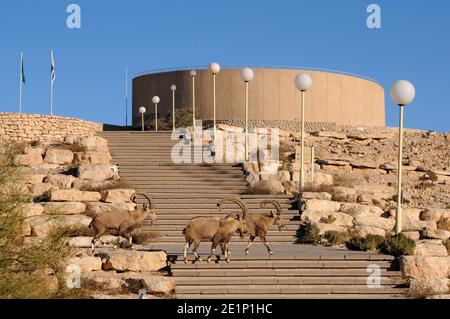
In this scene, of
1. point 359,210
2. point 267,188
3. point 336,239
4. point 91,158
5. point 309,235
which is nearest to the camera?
point 336,239

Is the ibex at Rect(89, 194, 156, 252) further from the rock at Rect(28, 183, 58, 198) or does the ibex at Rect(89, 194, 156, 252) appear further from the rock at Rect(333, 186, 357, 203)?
the rock at Rect(333, 186, 357, 203)

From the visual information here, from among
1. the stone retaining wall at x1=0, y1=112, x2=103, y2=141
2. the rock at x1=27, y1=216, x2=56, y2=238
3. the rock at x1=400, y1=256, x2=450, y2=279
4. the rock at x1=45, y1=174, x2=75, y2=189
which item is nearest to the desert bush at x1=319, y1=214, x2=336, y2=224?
the rock at x1=400, y1=256, x2=450, y2=279

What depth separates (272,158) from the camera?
108 ft

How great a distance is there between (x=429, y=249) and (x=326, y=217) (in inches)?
181

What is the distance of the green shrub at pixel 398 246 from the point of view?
64.9 ft

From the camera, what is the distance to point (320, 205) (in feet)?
82.9

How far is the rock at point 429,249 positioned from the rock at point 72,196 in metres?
9.13

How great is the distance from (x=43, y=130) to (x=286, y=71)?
14616 mm

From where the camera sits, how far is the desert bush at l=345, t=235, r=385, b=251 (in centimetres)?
2091

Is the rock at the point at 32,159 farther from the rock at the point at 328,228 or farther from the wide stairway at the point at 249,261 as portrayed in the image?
the rock at the point at 328,228

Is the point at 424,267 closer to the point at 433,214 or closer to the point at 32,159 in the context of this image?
the point at 433,214

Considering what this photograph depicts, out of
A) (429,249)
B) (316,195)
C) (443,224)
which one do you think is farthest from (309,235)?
(443,224)

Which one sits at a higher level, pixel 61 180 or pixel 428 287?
pixel 61 180

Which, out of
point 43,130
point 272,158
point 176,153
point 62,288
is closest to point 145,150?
point 176,153
